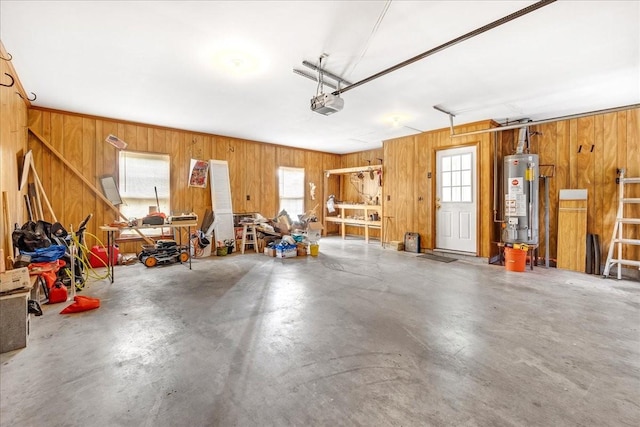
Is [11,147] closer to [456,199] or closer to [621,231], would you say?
[456,199]

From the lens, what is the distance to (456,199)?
19.4ft

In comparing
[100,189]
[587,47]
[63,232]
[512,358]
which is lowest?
[512,358]

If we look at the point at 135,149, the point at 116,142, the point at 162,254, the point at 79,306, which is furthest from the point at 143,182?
the point at 79,306

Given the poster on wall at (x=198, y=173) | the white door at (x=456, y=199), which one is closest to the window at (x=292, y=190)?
the poster on wall at (x=198, y=173)

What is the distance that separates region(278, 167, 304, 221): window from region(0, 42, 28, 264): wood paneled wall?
4.98m

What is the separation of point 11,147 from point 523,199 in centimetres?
757

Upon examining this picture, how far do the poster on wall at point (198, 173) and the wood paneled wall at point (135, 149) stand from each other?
11cm

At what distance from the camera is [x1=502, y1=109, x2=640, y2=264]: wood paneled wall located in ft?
14.9

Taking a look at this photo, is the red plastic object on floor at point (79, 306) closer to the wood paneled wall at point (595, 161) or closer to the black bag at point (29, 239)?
the black bag at point (29, 239)

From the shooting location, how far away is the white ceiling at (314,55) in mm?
2357

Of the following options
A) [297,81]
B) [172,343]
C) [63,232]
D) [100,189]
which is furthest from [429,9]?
[100,189]

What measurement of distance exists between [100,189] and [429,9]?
597 cm

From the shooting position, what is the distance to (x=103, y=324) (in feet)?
8.85

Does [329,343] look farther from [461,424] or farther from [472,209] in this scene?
[472,209]
